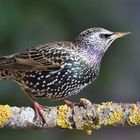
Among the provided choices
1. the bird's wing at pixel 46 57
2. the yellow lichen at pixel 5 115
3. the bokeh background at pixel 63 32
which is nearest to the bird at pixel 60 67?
the bird's wing at pixel 46 57

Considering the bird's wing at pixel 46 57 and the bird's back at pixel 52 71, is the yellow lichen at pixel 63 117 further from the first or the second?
the bird's wing at pixel 46 57

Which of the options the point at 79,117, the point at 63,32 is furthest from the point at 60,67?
the point at 63,32

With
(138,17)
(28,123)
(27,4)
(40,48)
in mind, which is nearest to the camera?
(28,123)

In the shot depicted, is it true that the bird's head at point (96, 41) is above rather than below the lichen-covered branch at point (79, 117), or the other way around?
above

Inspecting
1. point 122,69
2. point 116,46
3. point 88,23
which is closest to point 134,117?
point 88,23

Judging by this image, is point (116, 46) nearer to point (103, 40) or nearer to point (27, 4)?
point (27, 4)

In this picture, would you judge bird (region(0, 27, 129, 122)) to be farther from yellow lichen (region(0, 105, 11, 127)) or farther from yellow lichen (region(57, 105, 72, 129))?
yellow lichen (region(0, 105, 11, 127))
